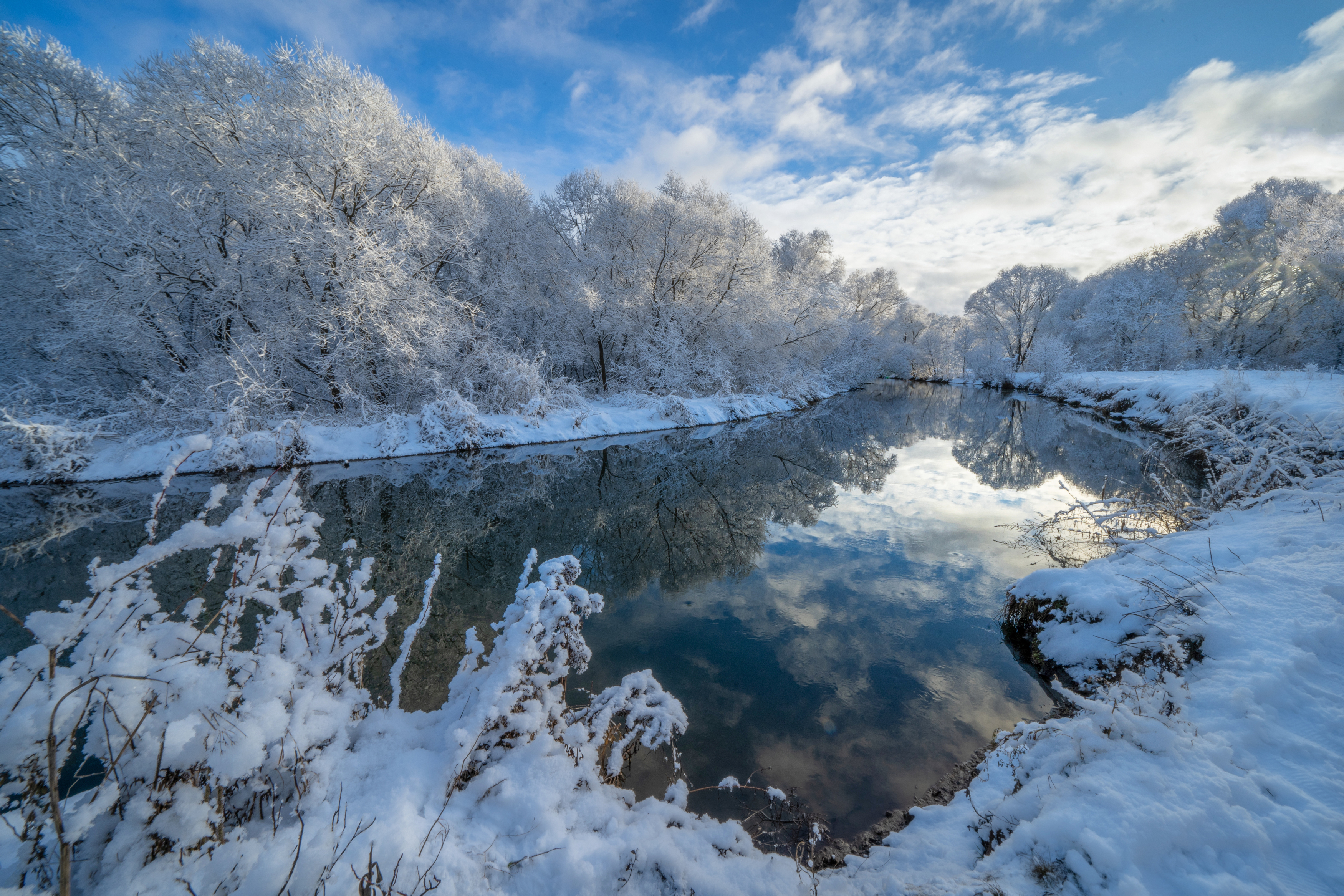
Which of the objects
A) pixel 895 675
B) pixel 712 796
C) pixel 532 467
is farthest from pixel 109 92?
pixel 895 675

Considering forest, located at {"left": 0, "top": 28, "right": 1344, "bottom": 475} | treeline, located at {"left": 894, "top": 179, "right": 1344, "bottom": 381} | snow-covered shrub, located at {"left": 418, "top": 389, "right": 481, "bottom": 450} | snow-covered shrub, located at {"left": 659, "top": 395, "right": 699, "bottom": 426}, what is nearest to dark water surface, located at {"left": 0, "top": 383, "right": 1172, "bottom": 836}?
snow-covered shrub, located at {"left": 418, "top": 389, "right": 481, "bottom": 450}

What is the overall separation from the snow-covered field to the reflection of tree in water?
5.62 feet

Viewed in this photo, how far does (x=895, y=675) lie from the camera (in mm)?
4465

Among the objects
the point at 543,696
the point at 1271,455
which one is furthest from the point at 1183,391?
the point at 543,696

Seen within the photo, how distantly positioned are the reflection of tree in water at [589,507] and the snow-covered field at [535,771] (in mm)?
1712

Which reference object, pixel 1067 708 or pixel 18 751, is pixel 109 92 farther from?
pixel 1067 708

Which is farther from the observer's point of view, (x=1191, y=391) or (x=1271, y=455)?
(x=1191, y=391)

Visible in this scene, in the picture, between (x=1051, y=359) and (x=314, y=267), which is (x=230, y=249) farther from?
(x=1051, y=359)

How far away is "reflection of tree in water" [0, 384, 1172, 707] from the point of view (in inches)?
233

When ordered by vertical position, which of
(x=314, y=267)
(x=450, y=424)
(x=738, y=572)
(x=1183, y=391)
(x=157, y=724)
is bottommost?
(x=738, y=572)

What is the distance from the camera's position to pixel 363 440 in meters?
13.5

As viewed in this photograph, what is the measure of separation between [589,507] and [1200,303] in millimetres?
43990

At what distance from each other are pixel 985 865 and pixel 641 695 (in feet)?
6.57

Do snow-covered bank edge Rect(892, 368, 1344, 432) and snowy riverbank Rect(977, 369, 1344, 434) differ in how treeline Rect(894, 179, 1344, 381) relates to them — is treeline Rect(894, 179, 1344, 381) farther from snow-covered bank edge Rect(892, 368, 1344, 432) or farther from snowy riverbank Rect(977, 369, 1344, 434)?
snowy riverbank Rect(977, 369, 1344, 434)
